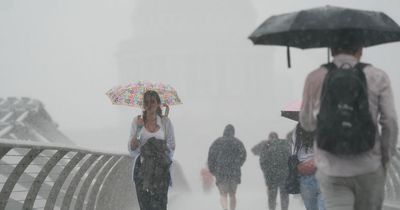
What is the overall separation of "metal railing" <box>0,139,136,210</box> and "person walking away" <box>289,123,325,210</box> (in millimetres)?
1863

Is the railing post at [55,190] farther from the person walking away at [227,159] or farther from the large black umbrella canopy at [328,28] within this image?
the person walking away at [227,159]

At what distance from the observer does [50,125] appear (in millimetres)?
15219

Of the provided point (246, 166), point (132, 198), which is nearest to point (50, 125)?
point (132, 198)

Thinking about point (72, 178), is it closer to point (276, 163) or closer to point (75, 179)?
point (75, 179)

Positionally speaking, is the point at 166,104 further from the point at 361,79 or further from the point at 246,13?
the point at 246,13

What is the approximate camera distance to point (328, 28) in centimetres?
425

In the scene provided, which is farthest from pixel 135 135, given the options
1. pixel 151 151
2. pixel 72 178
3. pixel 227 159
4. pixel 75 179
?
pixel 227 159

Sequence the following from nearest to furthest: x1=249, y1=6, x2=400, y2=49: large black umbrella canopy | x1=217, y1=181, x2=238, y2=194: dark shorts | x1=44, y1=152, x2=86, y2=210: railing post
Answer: x1=249, y1=6, x2=400, y2=49: large black umbrella canopy < x1=44, y1=152, x2=86, y2=210: railing post < x1=217, y1=181, x2=238, y2=194: dark shorts

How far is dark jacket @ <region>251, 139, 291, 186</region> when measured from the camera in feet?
37.7

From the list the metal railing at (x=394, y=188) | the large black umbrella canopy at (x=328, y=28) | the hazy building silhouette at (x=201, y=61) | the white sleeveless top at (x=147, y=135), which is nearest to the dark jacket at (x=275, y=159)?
the metal railing at (x=394, y=188)

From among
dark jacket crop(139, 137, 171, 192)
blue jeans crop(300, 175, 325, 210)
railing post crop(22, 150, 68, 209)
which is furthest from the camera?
blue jeans crop(300, 175, 325, 210)

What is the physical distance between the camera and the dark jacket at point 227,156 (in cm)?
1187

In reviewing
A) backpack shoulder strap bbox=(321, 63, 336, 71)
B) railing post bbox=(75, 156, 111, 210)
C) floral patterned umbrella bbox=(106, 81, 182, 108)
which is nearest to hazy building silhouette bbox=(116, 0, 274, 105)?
floral patterned umbrella bbox=(106, 81, 182, 108)

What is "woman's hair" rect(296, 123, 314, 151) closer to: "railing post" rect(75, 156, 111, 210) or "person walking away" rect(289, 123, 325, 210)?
→ "person walking away" rect(289, 123, 325, 210)
